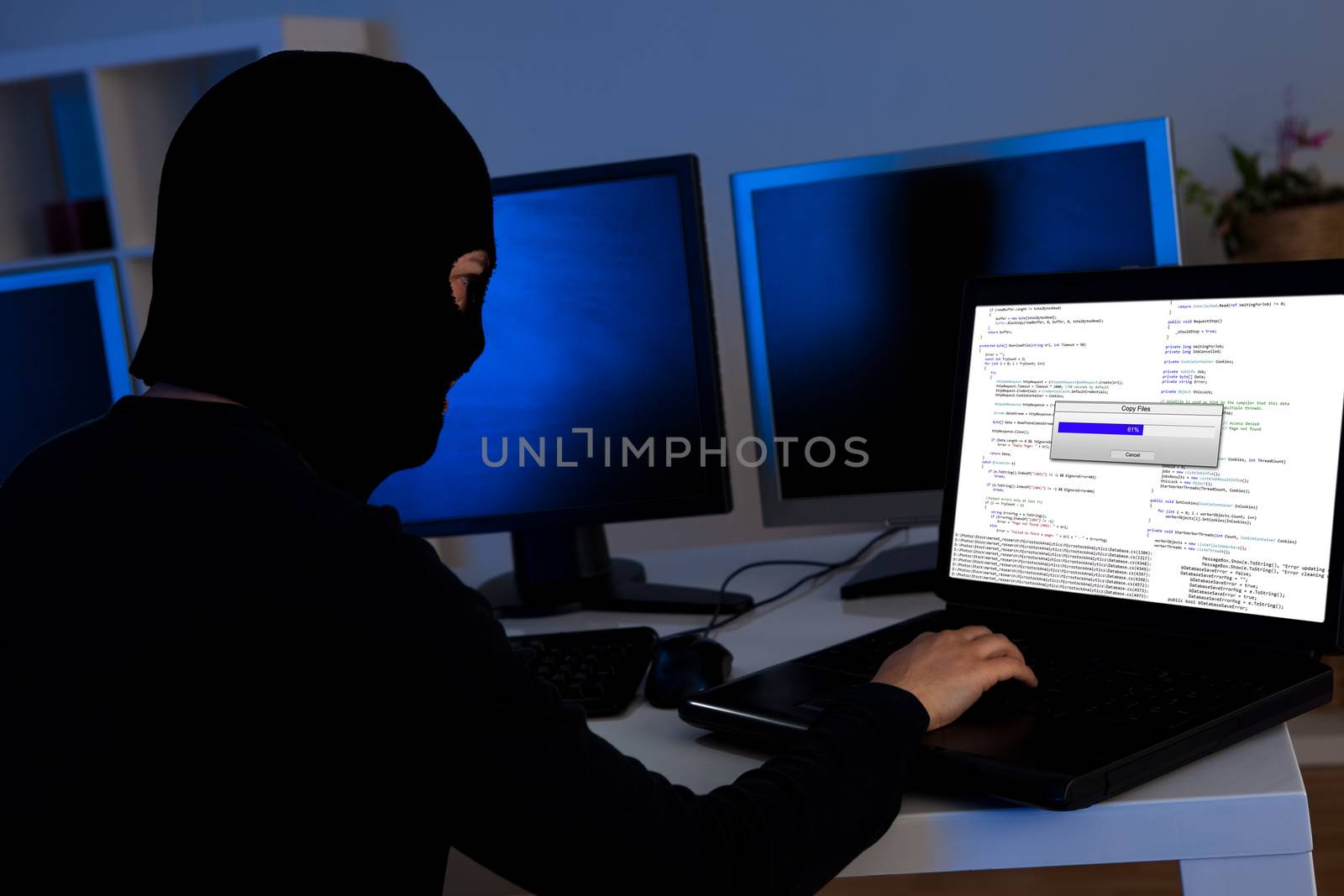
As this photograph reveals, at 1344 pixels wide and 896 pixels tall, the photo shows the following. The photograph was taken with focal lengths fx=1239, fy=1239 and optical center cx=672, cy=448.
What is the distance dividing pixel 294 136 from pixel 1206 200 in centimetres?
222

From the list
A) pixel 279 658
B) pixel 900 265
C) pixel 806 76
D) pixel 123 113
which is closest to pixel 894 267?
pixel 900 265

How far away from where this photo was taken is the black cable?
1293 millimetres

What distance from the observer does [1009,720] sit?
2.67ft

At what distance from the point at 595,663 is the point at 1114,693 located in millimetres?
446

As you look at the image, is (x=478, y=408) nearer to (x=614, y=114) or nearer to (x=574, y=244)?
(x=574, y=244)

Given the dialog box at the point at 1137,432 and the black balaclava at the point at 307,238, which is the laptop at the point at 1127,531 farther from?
the black balaclava at the point at 307,238

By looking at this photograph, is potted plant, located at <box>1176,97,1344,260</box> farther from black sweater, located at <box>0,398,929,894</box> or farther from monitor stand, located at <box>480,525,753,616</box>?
black sweater, located at <box>0,398,929,894</box>

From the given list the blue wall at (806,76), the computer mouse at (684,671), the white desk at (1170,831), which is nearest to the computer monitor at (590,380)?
the computer mouse at (684,671)

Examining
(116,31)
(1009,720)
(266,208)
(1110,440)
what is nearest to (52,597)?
(266,208)

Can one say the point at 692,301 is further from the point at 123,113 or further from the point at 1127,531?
the point at 123,113

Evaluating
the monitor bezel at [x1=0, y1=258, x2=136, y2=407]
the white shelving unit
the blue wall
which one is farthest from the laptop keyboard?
the white shelving unit

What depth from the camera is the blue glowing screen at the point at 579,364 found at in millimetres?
1363

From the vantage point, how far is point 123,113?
2969 mm

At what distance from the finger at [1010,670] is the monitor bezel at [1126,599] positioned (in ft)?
0.45
